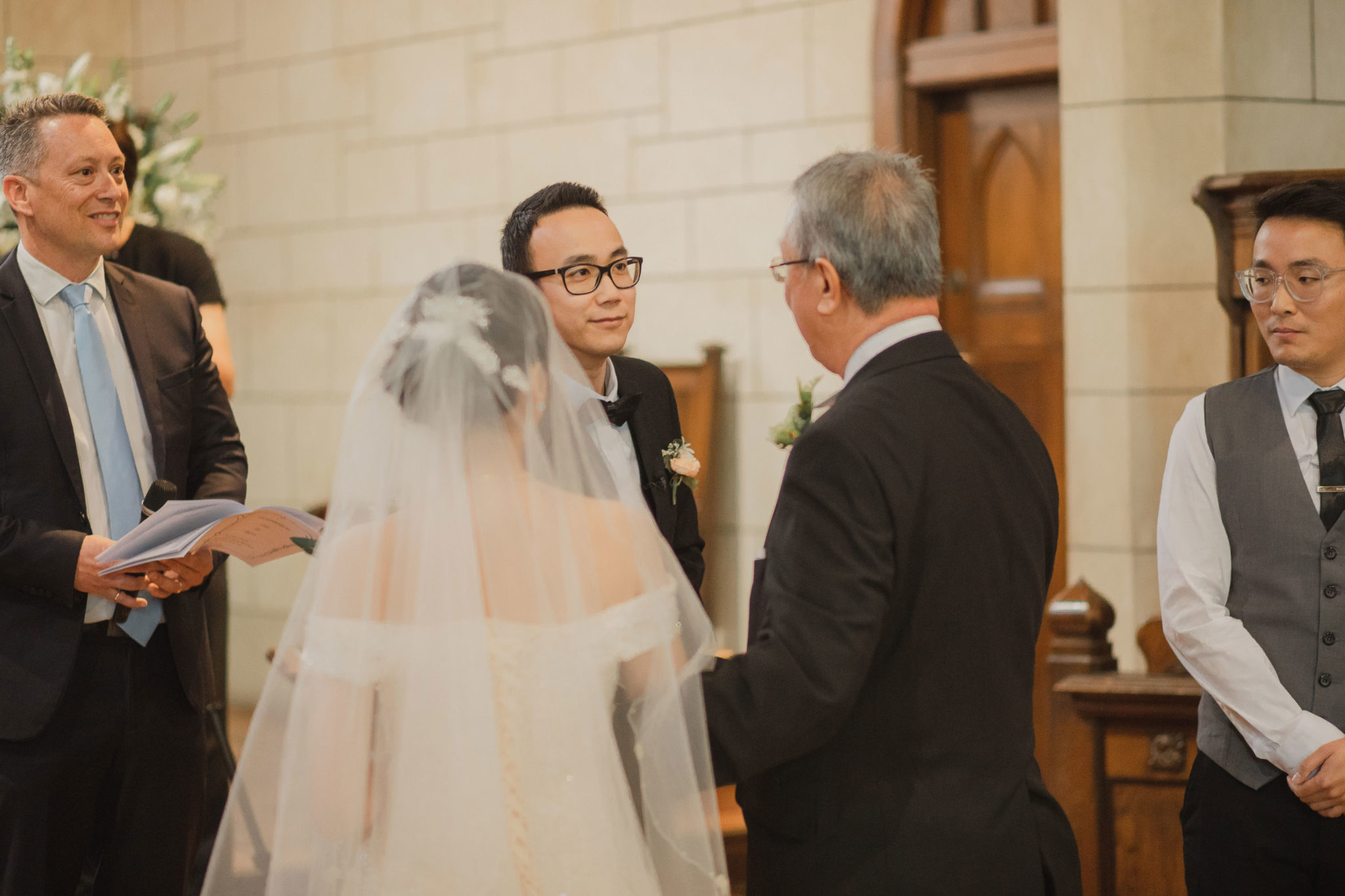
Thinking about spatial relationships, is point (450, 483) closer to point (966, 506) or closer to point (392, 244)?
point (966, 506)

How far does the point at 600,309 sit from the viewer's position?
2453mm

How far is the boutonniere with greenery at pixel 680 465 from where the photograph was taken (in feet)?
8.16

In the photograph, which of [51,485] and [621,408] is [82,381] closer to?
[51,485]

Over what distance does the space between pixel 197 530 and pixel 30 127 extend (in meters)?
0.92

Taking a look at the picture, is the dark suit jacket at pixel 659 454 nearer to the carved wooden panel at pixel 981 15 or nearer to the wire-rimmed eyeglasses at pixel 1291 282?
the wire-rimmed eyeglasses at pixel 1291 282

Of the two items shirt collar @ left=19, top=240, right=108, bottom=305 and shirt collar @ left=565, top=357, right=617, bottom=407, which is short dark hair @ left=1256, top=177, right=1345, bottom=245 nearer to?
shirt collar @ left=565, top=357, right=617, bottom=407

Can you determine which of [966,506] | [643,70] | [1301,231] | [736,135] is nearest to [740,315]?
[736,135]

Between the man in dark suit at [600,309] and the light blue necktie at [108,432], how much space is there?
2.74ft

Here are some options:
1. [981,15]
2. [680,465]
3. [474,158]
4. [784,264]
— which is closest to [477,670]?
[784,264]

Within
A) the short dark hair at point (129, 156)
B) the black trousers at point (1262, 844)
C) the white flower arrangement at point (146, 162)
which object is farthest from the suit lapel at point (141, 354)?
the black trousers at point (1262, 844)

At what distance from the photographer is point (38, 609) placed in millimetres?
2521

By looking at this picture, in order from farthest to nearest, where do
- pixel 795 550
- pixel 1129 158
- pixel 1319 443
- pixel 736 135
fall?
pixel 736 135 → pixel 1129 158 → pixel 1319 443 → pixel 795 550

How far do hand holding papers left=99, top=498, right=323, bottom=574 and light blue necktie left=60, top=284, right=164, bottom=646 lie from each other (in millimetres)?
190

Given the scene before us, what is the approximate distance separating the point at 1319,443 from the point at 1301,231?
1.28ft
